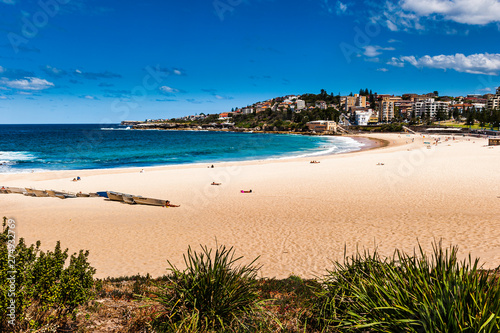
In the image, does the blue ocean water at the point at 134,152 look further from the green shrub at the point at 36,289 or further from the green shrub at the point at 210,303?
the green shrub at the point at 210,303

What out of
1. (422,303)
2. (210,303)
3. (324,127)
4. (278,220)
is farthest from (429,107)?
(210,303)

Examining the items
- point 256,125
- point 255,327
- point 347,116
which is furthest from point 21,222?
point 347,116

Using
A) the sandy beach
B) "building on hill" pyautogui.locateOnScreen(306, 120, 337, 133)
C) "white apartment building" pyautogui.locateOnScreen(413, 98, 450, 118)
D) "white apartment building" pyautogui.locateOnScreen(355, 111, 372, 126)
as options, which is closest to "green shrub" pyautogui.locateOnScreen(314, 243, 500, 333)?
the sandy beach

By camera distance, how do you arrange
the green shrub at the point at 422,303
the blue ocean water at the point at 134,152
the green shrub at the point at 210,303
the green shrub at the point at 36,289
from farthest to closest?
the blue ocean water at the point at 134,152, the green shrub at the point at 210,303, the green shrub at the point at 36,289, the green shrub at the point at 422,303

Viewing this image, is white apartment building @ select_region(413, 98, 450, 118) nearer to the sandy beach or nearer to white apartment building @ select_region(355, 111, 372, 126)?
white apartment building @ select_region(355, 111, 372, 126)

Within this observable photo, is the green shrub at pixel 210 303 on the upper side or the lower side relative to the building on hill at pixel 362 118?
lower

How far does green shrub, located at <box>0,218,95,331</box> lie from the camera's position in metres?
3.73

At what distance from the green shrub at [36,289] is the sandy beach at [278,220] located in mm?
3476

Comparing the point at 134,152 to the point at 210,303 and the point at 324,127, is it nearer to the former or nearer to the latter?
the point at 210,303

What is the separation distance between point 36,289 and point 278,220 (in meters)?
9.06

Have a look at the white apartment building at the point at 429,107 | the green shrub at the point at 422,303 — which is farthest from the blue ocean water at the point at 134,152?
the white apartment building at the point at 429,107

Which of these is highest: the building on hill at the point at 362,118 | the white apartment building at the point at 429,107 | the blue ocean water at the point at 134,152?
the white apartment building at the point at 429,107

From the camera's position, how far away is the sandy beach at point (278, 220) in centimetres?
902

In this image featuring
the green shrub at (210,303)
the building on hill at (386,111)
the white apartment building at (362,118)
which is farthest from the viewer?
the building on hill at (386,111)
